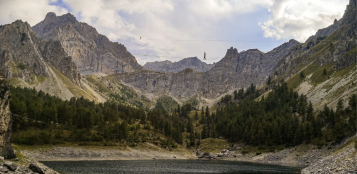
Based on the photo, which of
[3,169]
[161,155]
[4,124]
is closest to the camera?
[3,169]

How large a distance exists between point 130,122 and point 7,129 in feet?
370

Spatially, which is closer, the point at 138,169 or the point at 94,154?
the point at 138,169

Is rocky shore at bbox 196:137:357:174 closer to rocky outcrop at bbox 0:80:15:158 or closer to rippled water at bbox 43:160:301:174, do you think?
rippled water at bbox 43:160:301:174

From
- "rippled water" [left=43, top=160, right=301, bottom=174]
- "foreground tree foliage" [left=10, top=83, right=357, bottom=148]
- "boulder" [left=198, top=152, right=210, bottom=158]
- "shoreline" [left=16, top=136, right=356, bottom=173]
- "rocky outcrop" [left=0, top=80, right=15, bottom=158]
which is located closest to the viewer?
"rocky outcrop" [left=0, top=80, right=15, bottom=158]

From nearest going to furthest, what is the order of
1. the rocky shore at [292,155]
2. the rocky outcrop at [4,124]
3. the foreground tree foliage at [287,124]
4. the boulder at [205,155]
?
the rocky outcrop at [4,124], the rocky shore at [292,155], the foreground tree foliage at [287,124], the boulder at [205,155]

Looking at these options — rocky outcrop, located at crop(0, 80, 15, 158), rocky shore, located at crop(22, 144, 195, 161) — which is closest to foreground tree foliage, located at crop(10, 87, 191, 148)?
rocky shore, located at crop(22, 144, 195, 161)

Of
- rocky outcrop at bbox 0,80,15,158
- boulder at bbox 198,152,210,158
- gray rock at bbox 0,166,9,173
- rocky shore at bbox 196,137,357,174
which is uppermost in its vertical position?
rocky outcrop at bbox 0,80,15,158

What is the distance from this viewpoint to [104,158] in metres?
110

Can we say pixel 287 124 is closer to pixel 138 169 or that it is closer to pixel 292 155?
pixel 292 155

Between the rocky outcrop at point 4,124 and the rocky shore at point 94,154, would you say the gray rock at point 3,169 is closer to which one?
the rocky outcrop at point 4,124

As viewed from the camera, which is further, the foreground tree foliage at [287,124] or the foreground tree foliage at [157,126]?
the foreground tree foliage at [287,124]

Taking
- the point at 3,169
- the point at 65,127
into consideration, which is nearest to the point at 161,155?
the point at 65,127

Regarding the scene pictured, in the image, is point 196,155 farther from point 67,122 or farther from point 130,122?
point 67,122

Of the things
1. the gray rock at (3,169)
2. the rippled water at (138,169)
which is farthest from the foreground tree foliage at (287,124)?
the gray rock at (3,169)
